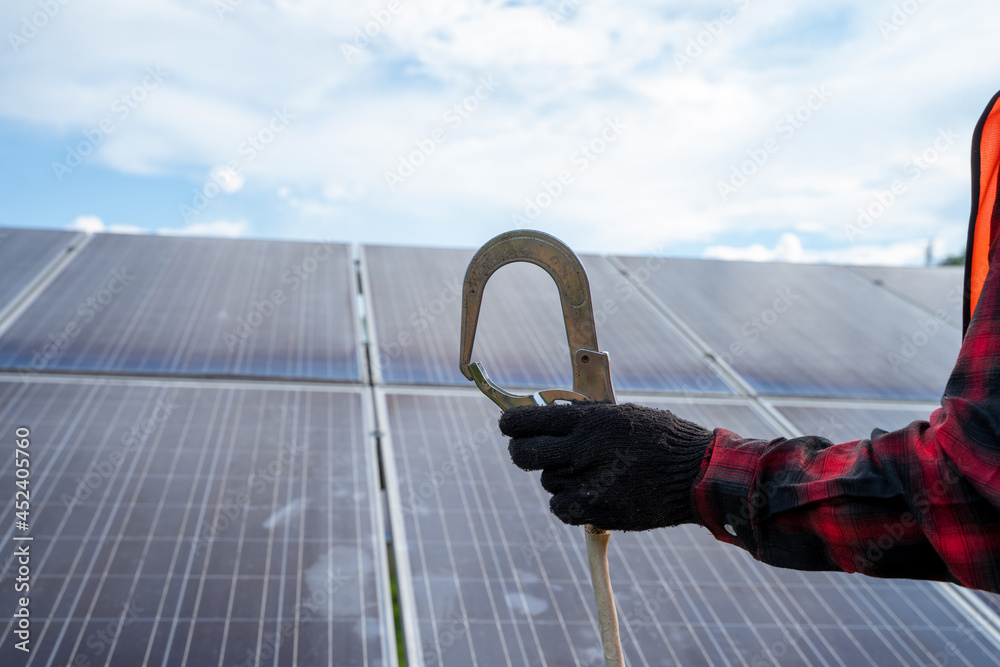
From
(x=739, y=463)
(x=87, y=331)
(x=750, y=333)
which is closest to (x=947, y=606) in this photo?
(x=739, y=463)

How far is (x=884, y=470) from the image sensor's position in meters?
1.07

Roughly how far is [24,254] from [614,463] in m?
4.71

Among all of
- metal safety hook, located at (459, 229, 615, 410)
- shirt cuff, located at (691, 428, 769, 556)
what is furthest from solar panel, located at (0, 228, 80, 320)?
shirt cuff, located at (691, 428, 769, 556)

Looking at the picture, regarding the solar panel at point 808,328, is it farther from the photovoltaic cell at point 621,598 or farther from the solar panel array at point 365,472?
the photovoltaic cell at point 621,598

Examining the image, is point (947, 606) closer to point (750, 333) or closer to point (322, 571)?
point (322, 571)

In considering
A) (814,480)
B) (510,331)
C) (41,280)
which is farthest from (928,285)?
(41,280)

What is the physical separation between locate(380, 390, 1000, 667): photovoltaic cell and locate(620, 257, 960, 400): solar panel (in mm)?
1501

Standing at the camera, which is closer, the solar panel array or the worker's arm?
the worker's arm

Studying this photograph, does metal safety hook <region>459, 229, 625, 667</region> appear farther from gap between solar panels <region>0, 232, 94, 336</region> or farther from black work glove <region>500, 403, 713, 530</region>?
gap between solar panels <region>0, 232, 94, 336</region>

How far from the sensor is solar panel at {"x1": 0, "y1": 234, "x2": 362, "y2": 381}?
3.42 m

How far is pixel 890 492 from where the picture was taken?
1.05 m

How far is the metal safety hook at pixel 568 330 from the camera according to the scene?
1.25m

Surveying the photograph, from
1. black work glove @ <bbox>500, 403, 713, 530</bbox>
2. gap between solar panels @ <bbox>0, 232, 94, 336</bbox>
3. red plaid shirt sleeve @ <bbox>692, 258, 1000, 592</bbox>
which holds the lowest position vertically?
red plaid shirt sleeve @ <bbox>692, 258, 1000, 592</bbox>

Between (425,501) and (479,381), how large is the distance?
127 cm
